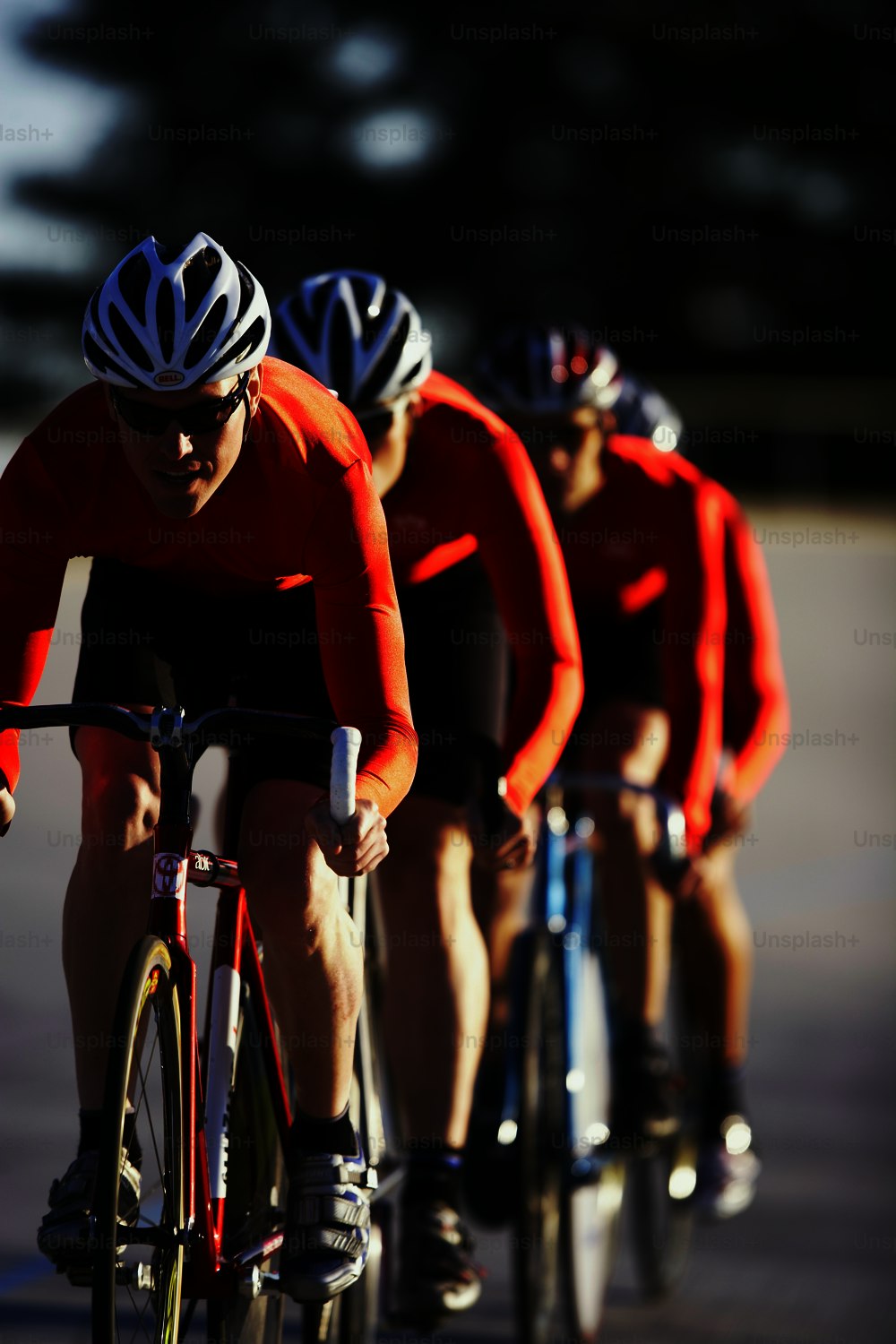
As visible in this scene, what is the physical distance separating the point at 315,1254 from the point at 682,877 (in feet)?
6.49

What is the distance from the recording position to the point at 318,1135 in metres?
3.30

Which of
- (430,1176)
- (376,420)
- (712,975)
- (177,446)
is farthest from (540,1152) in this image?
(177,446)

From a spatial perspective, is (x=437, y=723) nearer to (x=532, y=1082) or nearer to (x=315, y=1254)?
(x=532, y=1082)

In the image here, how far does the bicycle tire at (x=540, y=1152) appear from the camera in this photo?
4.38 m

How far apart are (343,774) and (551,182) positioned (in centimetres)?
2797

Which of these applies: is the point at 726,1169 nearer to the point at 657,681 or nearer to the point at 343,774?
the point at 657,681

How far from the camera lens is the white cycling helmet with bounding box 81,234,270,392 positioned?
3008 millimetres

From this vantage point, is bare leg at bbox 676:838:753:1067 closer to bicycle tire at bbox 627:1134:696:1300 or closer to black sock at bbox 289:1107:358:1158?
bicycle tire at bbox 627:1134:696:1300

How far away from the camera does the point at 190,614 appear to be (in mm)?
3500

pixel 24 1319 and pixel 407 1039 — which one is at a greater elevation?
pixel 407 1039

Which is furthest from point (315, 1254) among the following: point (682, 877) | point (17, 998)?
point (17, 998)

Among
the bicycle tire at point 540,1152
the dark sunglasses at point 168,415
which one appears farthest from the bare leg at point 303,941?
the bicycle tire at point 540,1152

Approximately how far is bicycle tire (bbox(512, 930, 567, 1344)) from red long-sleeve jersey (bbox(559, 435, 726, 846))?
78 cm

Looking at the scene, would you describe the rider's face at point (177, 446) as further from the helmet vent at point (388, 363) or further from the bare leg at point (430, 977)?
the bare leg at point (430, 977)
